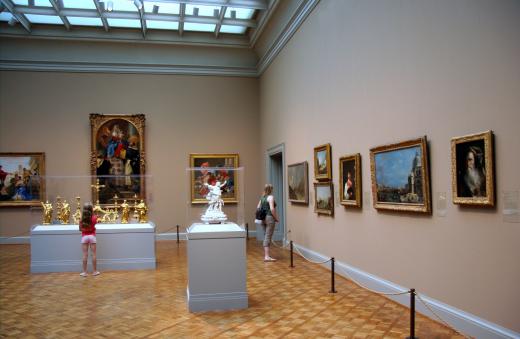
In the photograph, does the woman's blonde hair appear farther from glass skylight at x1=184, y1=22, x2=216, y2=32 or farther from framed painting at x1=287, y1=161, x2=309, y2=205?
glass skylight at x1=184, y1=22, x2=216, y2=32

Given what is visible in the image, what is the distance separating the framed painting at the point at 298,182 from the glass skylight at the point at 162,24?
7607 mm

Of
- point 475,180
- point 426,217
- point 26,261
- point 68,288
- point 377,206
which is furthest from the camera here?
point 26,261

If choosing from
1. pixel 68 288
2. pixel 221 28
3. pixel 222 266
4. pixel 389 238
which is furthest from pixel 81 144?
pixel 389 238

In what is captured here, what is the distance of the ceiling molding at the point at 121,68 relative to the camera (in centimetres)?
1886

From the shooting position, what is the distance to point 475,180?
20.3 ft

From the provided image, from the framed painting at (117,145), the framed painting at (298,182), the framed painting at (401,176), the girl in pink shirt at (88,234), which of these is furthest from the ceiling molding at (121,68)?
the framed painting at (401,176)

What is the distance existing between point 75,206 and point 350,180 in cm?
838

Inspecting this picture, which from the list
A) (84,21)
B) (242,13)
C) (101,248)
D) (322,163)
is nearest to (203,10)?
(242,13)

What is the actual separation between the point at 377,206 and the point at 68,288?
7011 millimetres

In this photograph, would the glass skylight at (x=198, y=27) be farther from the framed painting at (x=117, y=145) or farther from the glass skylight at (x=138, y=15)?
the framed painting at (x=117, y=145)

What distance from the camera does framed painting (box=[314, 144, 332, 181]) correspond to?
1173 centimetres

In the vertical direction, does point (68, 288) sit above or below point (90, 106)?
below

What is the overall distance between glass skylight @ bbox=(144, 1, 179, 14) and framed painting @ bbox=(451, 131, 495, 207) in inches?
486

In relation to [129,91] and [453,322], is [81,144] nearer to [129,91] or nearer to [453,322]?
[129,91]
